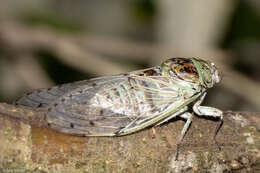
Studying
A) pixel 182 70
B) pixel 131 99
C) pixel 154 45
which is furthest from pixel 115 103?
pixel 154 45

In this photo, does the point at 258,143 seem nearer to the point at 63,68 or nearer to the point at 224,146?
the point at 224,146

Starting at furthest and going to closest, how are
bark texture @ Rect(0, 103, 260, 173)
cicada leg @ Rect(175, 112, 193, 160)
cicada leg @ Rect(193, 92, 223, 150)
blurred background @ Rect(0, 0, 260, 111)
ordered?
blurred background @ Rect(0, 0, 260, 111), cicada leg @ Rect(193, 92, 223, 150), cicada leg @ Rect(175, 112, 193, 160), bark texture @ Rect(0, 103, 260, 173)

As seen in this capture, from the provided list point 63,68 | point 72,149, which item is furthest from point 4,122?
point 63,68

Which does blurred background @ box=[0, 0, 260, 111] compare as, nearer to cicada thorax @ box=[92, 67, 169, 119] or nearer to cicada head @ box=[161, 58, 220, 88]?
cicada head @ box=[161, 58, 220, 88]

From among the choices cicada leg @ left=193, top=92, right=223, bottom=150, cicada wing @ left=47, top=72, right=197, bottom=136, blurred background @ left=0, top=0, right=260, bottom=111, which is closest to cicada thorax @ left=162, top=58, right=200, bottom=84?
cicada wing @ left=47, top=72, right=197, bottom=136

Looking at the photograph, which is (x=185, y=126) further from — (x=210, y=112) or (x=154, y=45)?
(x=154, y=45)

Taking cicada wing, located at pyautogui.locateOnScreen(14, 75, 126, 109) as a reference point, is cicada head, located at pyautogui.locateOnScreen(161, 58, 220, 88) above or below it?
above

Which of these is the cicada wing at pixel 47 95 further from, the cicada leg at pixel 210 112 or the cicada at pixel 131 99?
the cicada leg at pixel 210 112
